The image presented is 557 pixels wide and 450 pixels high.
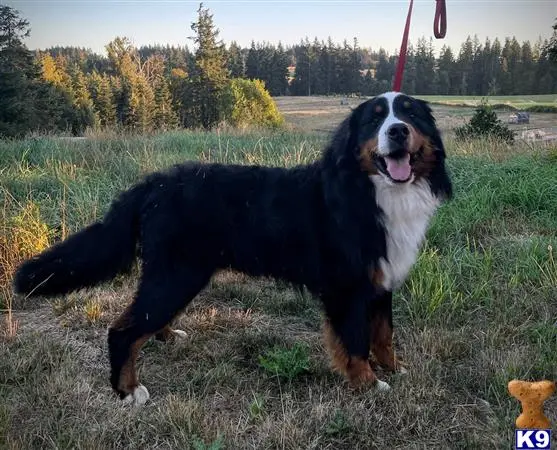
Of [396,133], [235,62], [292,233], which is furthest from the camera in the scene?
[235,62]

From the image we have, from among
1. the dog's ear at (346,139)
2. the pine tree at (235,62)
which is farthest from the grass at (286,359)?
the pine tree at (235,62)

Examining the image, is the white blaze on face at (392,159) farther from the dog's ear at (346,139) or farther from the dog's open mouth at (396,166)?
the dog's ear at (346,139)

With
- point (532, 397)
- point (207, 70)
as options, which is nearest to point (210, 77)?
point (207, 70)

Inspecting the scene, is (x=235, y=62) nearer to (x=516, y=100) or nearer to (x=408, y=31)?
(x=516, y=100)

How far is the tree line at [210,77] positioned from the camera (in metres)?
9.93

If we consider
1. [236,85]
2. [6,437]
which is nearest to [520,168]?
[6,437]

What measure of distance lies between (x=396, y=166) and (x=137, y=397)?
1.90 metres

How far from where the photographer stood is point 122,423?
2.58 m

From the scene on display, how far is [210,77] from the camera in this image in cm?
3322

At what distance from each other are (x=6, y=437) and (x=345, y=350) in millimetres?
1748

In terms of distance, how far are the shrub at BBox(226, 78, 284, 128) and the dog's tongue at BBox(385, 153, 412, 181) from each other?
1116cm

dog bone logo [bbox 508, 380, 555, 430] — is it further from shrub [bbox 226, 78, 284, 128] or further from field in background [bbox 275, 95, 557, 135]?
shrub [bbox 226, 78, 284, 128]

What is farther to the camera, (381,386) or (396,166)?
(381,386)

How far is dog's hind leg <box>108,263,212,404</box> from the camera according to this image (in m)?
2.81
